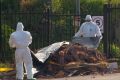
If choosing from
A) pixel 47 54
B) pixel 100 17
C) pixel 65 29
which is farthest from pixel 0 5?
pixel 47 54

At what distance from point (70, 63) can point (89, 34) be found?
6.26ft

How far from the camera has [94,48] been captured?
714 inches

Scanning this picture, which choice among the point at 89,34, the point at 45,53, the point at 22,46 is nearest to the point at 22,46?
the point at 22,46

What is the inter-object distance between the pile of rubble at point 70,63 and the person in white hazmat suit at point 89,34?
0.66 m

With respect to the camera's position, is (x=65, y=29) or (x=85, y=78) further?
(x=65, y=29)

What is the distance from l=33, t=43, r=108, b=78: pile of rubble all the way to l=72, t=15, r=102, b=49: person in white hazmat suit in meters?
0.66

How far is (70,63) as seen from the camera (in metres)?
16.9

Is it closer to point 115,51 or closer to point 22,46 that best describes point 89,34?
point 115,51

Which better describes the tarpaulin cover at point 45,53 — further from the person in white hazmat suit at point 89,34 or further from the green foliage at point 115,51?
the green foliage at point 115,51

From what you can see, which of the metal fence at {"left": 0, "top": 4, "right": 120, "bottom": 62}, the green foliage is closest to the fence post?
the metal fence at {"left": 0, "top": 4, "right": 120, "bottom": 62}

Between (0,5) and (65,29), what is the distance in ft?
18.5

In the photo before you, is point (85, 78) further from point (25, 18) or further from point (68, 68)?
point (25, 18)

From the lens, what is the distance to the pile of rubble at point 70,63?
54.7 feet

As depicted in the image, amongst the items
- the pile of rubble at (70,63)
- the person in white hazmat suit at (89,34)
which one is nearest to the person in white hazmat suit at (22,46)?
the pile of rubble at (70,63)
